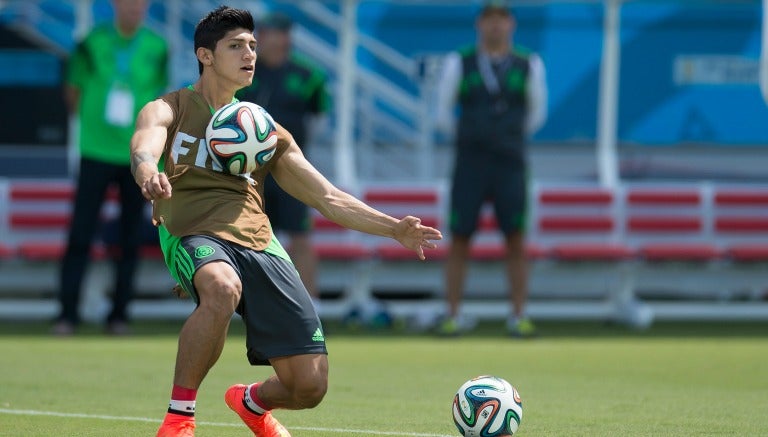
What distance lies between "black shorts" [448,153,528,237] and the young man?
5.68 metres

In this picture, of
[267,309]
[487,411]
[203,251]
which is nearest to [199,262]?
[203,251]

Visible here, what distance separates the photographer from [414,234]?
6.14m

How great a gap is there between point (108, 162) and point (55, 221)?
2.19 metres

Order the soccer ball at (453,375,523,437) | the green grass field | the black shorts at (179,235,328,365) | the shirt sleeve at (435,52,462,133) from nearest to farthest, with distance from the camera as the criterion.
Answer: the black shorts at (179,235,328,365), the soccer ball at (453,375,523,437), the green grass field, the shirt sleeve at (435,52,462,133)

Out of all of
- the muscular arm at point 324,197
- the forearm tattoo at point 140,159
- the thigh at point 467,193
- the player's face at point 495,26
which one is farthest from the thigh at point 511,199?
the forearm tattoo at point 140,159

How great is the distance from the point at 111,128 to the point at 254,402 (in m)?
6.15

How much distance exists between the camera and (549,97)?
672 inches

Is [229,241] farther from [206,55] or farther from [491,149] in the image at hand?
[491,149]

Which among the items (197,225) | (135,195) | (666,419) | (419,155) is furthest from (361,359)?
(419,155)

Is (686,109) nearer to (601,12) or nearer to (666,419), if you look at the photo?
(601,12)

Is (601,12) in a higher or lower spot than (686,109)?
higher

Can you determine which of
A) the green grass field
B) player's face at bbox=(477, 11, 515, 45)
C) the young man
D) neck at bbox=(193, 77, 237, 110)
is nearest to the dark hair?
the young man

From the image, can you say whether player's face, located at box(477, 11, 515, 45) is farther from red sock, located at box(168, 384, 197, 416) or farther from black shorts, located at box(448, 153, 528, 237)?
red sock, located at box(168, 384, 197, 416)

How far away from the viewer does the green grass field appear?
694 centimetres
